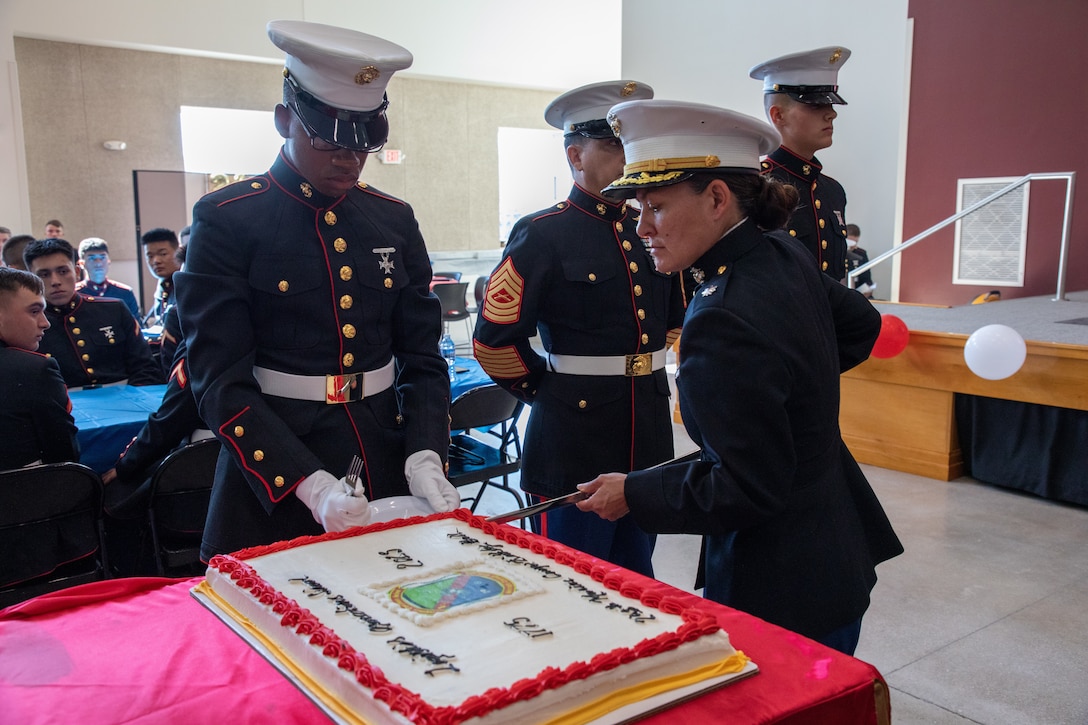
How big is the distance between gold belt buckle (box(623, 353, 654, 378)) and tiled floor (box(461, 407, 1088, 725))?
1.20 meters

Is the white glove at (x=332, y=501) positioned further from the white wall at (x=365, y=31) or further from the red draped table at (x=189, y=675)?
the white wall at (x=365, y=31)

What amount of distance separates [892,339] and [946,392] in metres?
0.45

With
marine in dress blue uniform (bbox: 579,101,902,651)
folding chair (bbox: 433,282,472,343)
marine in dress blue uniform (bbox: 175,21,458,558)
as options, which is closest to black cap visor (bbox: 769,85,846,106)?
marine in dress blue uniform (bbox: 579,101,902,651)

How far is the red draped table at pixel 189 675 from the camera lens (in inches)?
37.2

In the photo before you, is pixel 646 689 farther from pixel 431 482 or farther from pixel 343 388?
pixel 343 388

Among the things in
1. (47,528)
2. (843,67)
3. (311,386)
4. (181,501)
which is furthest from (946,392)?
(843,67)

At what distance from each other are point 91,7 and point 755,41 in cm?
659

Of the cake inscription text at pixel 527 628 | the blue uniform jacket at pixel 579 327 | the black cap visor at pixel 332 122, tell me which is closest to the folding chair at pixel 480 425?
the blue uniform jacket at pixel 579 327

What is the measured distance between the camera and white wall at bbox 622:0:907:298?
8680mm

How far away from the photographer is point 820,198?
279cm

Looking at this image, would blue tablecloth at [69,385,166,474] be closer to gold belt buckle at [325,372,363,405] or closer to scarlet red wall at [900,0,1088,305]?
gold belt buckle at [325,372,363,405]

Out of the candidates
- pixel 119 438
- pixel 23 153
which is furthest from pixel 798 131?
pixel 23 153

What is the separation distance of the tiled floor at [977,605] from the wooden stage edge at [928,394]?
0.87ft

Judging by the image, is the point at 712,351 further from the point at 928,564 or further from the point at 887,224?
the point at 887,224
